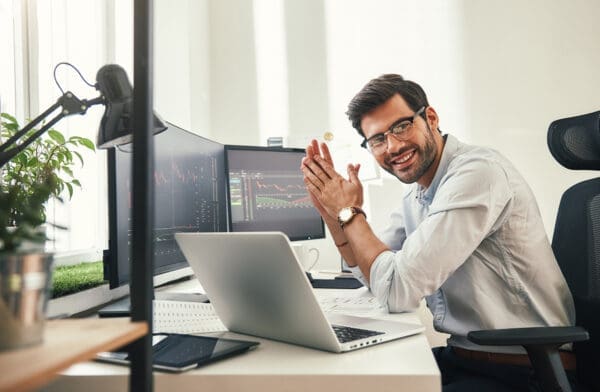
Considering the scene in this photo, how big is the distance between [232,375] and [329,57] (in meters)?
2.10

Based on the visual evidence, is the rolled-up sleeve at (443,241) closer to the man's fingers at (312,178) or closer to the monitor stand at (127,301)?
the man's fingers at (312,178)

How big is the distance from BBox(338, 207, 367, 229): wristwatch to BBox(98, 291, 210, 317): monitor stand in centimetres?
42

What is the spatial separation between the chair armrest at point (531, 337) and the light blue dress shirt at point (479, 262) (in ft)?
0.55

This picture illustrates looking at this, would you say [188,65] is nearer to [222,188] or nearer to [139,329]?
[222,188]

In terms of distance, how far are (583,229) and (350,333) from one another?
758mm

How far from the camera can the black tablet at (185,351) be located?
0.77 meters

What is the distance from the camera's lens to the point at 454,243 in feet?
3.80

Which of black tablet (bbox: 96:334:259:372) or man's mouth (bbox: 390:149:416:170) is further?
man's mouth (bbox: 390:149:416:170)

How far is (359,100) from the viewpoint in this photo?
1496 mm

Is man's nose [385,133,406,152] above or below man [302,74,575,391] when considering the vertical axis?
above

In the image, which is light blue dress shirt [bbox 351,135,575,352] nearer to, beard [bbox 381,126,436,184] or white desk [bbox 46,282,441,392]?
beard [bbox 381,126,436,184]

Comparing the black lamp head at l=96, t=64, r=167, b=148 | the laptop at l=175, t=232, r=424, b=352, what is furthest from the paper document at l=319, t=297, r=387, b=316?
the black lamp head at l=96, t=64, r=167, b=148

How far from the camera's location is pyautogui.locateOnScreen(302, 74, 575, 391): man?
1168 mm

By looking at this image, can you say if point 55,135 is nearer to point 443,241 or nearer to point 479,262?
point 443,241
